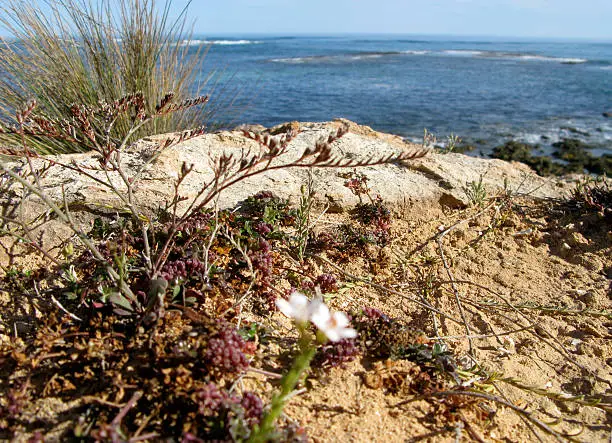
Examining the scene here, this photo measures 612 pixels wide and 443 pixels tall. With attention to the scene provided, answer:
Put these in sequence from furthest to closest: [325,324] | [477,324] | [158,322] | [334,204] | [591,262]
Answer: [334,204], [591,262], [477,324], [158,322], [325,324]

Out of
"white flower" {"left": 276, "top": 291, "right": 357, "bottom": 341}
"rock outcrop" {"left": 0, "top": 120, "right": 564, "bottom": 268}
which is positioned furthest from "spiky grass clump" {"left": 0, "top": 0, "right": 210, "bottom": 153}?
"white flower" {"left": 276, "top": 291, "right": 357, "bottom": 341}

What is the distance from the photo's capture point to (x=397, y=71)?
28.2m

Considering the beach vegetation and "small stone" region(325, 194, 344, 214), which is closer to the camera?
the beach vegetation

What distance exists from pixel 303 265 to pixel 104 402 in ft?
4.55

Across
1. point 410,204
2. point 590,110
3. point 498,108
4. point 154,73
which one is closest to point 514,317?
point 410,204

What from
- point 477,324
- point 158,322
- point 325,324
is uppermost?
point 325,324

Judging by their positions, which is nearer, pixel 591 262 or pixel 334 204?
pixel 591 262

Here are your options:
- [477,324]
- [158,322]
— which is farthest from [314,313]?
[477,324]

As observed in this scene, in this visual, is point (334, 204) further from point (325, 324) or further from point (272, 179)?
point (325, 324)

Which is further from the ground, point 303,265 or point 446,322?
point 303,265

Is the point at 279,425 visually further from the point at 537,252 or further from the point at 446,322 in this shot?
the point at 537,252

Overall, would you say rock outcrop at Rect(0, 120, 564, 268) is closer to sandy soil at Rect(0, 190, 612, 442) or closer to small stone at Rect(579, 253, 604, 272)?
sandy soil at Rect(0, 190, 612, 442)

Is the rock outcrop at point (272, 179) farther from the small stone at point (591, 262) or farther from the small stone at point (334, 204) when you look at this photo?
the small stone at point (591, 262)

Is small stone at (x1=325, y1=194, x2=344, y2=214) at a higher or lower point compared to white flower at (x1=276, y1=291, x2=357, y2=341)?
lower
